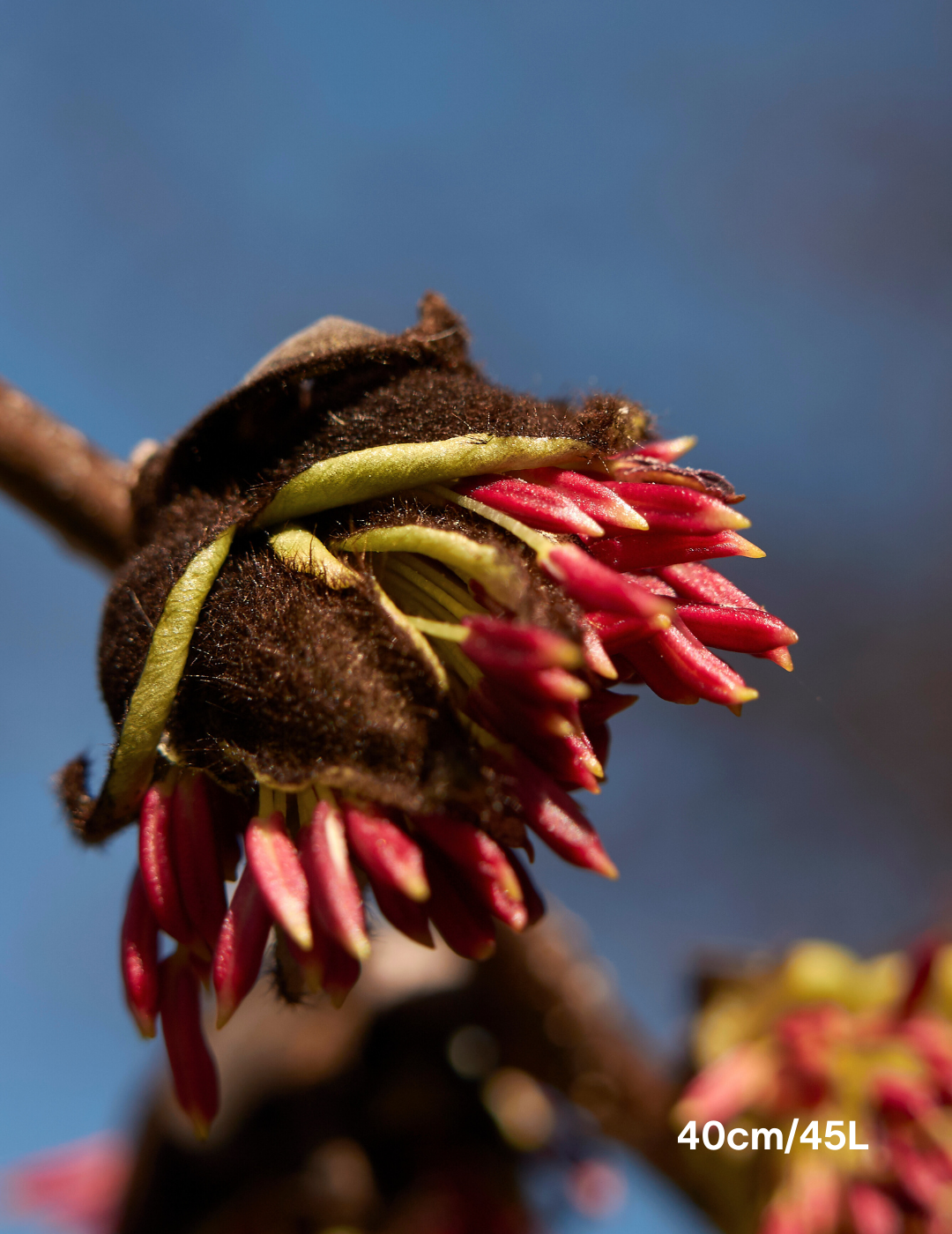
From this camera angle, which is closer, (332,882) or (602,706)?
(332,882)

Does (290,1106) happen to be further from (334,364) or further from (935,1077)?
(334,364)

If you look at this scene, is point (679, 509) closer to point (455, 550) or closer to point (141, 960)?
point (455, 550)

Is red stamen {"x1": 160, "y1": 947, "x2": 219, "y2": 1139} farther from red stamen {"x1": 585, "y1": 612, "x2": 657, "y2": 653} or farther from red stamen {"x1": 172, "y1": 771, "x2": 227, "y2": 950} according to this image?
red stamen {"x1": 585, "y1": 612, "x2": 657, "y2": 653}

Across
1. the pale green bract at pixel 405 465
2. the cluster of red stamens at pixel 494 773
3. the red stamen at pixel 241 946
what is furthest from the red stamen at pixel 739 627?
the red stamen at pixel 241 946

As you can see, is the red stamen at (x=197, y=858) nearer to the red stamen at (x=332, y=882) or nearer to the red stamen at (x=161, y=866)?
the red stamen at (x=161, y=866)

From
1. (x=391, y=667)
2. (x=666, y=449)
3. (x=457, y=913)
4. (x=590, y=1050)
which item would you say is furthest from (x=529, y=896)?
(x=590, y=1050)

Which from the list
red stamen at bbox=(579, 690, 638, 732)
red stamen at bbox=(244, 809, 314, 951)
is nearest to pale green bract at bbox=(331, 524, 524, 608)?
red stamen at bbox=(579, 690, 638, 732)
